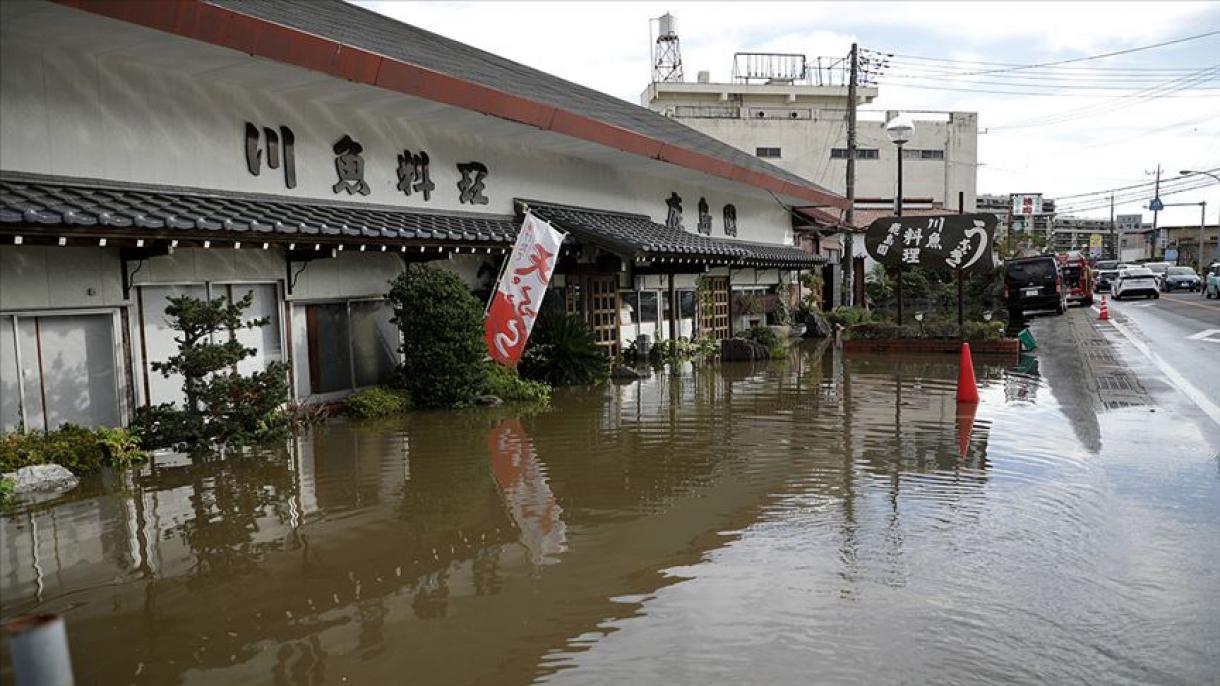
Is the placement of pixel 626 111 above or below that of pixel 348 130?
above

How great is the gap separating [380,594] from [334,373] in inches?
296

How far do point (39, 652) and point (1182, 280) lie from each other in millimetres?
51403

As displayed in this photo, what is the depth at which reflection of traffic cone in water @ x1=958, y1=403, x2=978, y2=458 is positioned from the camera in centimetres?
955

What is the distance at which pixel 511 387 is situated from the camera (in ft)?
42.9

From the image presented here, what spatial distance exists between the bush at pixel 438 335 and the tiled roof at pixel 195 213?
679 mm

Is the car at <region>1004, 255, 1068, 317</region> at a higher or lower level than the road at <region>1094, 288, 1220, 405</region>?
higher

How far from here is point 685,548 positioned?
6324mm

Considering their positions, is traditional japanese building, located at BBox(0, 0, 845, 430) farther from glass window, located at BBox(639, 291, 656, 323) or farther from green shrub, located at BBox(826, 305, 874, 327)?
green shrub, located at BBox(826, 305, 874, 327)

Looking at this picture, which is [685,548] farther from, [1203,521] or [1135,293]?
[1135,293]

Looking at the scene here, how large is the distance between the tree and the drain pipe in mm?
6991

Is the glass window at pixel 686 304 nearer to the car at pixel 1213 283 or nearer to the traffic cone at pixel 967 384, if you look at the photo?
the traffic cone at pixel 967 384

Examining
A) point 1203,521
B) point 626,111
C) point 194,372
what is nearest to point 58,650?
point 194,372

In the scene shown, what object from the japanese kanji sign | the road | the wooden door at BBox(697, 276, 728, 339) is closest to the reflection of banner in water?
the road

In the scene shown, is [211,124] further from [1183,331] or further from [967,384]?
[1183,331]
